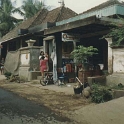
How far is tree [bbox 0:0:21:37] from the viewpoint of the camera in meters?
32.2

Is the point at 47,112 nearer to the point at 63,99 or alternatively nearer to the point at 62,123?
the point at 62,123

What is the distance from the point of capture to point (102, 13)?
524 inches

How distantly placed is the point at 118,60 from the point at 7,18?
2587 centimetres

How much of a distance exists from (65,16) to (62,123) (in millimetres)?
17619

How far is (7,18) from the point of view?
107 feet

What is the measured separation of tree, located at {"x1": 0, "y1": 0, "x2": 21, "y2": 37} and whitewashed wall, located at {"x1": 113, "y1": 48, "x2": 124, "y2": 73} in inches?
972

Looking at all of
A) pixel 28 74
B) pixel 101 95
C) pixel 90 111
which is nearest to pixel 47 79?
pixel 28 74

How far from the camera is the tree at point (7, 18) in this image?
1267 inches

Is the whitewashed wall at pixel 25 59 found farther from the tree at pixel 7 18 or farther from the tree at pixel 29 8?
the tree at pixel 29 8

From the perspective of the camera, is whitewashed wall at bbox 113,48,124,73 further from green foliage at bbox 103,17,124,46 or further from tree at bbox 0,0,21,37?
tree at bbox 0,0,21,37

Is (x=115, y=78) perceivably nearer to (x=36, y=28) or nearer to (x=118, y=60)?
(x=118, y=60)

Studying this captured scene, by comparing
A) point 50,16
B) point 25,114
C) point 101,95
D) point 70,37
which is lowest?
point 25,114

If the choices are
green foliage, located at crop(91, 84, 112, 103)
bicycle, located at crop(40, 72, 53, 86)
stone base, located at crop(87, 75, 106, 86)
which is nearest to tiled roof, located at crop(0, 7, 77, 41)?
bicycle, located at crop(40, 72, 53, 86)

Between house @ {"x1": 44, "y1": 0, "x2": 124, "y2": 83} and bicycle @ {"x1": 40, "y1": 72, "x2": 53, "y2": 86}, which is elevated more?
house @ {"x1": 44, "y1": 0, "x2": 124, "y2": 83}
